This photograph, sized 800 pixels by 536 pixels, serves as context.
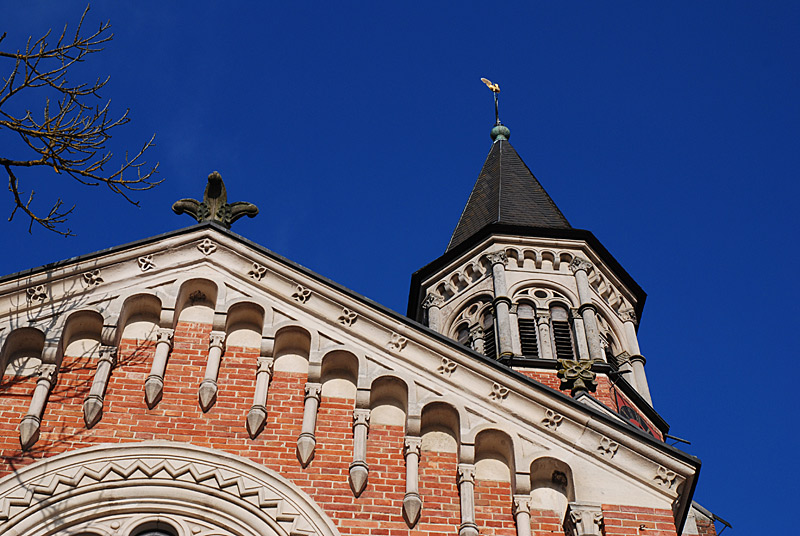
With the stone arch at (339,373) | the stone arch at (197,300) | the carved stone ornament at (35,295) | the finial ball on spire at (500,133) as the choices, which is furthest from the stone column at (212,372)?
the finial ball on spire at (500,133)

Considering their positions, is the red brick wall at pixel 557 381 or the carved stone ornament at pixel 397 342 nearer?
the carved stone ornament at pixel 397 342

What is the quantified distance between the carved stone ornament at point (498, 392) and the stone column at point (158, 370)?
3305 millimetres

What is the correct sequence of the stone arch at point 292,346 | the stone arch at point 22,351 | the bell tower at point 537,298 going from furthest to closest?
1. the bell tower at point 537,298
2. the stone arch at point 292,346
3. the stone arch at point 22,351

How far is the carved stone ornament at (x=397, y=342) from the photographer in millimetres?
12156

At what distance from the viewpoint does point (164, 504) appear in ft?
35.0

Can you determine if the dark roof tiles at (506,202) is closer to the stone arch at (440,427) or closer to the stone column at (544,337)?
the stone column at (544,337)

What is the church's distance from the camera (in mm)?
10656

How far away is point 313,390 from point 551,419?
238cm

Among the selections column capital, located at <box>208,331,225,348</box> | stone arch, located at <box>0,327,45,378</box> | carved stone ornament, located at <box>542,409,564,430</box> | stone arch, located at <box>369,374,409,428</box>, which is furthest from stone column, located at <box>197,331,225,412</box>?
carved stone ornament, located at <box>542,409,564,430</box>

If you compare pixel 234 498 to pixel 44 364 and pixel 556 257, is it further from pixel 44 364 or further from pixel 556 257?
pixel 556 257

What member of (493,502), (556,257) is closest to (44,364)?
(493,502)

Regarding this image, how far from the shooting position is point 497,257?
86.4 feet

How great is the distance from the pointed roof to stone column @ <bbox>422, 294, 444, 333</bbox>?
1.56 m

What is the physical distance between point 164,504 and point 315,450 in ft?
4.87
